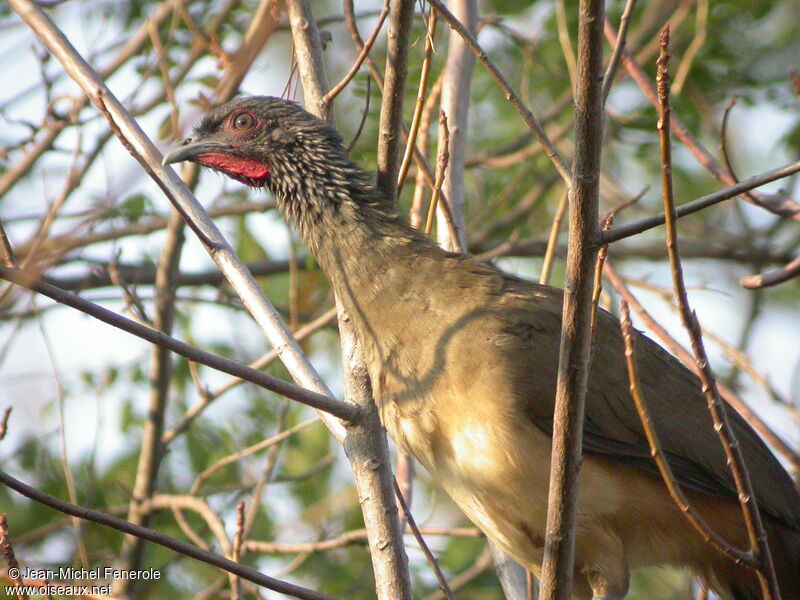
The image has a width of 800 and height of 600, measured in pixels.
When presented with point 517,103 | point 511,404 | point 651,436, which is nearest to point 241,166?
point 511,404

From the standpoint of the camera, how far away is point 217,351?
7.59 meters

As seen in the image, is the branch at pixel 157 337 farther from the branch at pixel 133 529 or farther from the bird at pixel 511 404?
the bird at pixel 511 404

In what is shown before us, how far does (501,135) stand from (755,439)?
16.5 ft

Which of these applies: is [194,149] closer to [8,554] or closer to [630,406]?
[8,554]

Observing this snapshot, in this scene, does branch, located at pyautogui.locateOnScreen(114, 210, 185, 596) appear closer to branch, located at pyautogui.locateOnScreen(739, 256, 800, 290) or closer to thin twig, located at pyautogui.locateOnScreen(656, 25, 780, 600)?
branch, located at pyautogui.locateOnScreen(739, 256, 800, 290)

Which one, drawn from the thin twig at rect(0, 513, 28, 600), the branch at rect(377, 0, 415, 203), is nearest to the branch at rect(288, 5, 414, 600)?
the branch at rect(377, 0, 415, 203)

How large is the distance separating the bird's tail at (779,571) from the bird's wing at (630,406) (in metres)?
0.08

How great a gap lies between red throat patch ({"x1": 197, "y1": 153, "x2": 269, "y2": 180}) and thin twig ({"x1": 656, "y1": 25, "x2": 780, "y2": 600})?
2.57 metres

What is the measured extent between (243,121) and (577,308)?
267 cm

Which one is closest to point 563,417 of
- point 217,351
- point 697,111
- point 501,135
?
point 217,351

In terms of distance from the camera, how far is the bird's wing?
410cm

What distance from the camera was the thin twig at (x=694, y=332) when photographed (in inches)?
105

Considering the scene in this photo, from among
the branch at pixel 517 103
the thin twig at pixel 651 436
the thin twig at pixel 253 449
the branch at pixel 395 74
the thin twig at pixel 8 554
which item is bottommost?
the thin twig at pixel 8 554

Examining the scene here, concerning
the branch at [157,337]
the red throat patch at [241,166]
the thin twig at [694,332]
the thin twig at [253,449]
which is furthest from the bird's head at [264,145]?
the thin twig at [694,332]
